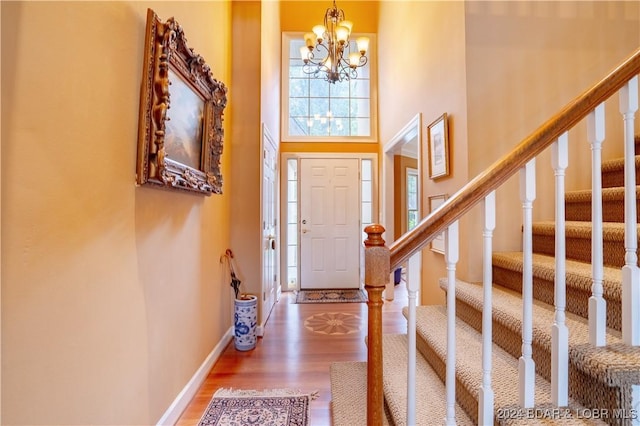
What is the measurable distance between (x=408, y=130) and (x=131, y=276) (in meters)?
2.75

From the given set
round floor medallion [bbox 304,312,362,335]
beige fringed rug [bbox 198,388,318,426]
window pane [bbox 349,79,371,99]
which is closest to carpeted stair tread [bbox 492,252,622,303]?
beige fringed rug [bbox 198,388,318,426]

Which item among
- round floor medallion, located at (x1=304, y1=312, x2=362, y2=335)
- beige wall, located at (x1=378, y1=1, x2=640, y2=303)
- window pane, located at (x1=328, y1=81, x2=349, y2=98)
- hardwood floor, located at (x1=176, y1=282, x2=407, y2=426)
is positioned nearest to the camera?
hardwood floor, located at (x1=176, y1=282, x2=407, y2=426)

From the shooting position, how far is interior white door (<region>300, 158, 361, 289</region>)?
4.50 metres

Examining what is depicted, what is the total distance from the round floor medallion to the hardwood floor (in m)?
0.05

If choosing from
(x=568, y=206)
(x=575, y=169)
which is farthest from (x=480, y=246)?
(x=575, y=169)

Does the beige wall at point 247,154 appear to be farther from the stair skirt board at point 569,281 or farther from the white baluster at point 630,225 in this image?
the white baluster at point 630,225

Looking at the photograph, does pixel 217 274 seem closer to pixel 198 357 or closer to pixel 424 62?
pixel 198 357

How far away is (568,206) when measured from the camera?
1872mm

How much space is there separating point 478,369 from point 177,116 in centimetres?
187

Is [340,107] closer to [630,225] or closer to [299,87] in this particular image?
[299,87]

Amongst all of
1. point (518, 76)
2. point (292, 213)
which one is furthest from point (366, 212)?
point (518, 76)

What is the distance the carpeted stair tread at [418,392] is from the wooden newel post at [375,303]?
302 mm

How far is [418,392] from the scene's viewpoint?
1.30m

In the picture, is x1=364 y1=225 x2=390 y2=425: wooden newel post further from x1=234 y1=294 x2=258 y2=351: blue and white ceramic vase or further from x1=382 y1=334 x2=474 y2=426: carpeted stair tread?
x1=234 y1=294 x2=258 y2=351: blue and white ceramic vase
